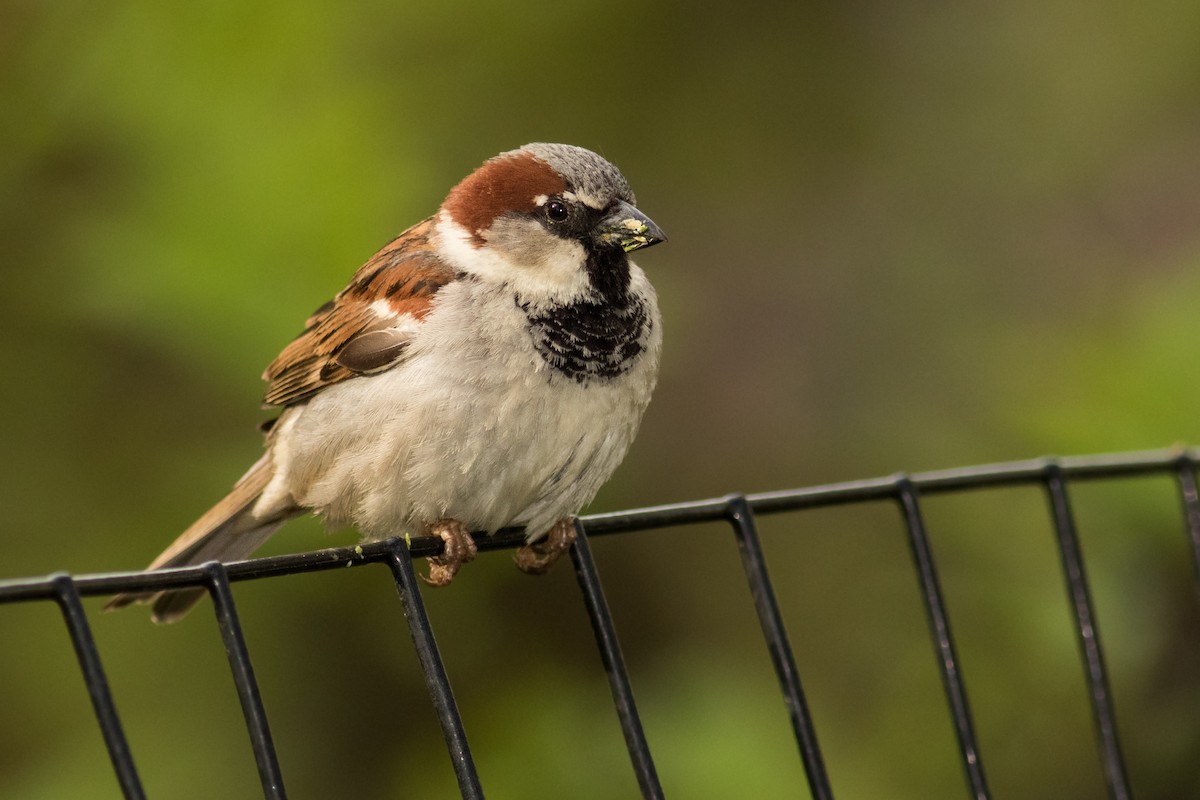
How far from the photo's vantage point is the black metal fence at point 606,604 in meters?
0.93

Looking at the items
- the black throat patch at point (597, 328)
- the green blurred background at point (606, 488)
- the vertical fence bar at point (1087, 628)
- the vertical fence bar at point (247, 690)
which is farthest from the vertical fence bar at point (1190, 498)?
the vertical fence bar at point (247, 690)

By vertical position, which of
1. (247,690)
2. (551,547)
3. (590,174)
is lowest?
(551,547)

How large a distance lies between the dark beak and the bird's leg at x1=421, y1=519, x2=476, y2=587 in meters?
0.37

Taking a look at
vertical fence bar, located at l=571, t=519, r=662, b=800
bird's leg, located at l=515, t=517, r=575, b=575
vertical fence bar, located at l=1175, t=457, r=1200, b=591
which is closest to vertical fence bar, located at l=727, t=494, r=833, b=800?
vertical fence bar, located at l=571, t=519, r=662, b=800

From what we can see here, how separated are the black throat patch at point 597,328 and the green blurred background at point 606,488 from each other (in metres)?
0.45

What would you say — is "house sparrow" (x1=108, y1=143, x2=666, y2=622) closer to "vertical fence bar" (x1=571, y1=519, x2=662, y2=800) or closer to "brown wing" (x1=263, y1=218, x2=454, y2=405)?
"brown wing" (x1=263, y1=218, x2=454, y2=405)

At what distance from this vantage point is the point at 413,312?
1.70 m

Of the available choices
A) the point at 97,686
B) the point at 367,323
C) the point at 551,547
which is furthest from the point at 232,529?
the point at 97,686

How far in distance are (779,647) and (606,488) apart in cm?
115

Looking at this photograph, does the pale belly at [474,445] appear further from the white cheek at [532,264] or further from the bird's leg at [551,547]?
the white cheek at [532,264]

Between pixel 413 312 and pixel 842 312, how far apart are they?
1.80 m

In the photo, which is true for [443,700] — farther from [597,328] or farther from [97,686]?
[597,328]

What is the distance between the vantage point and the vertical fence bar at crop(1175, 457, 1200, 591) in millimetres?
1734

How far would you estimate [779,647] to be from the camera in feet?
4.57
